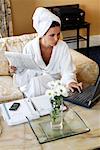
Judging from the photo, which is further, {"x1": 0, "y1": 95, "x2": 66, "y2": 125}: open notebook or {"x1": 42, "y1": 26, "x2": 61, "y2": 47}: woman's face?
{"x1": 42, "y1": 26, "x2": 61, "y2": 47}: woman's face

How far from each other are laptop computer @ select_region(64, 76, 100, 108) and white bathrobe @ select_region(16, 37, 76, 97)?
24cm

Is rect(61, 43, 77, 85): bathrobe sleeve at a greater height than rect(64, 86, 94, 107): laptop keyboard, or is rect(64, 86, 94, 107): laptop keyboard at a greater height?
rect(61, 43, 77, 85): bathrobe sleeve

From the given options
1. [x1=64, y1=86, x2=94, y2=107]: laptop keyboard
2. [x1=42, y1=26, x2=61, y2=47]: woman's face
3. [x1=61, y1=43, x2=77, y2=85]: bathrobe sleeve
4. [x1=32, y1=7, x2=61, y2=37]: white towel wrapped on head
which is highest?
[x1=32, y1=7, x2=61, y2=37]: white towel wrapped on head

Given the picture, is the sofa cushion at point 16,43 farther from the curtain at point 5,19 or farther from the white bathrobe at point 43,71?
the curtain at point 5,19

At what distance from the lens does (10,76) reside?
2781 millimetres

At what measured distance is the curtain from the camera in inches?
155

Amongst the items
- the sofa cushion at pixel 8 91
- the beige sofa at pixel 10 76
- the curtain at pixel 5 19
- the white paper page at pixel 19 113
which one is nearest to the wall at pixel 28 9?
the curtain at pixel 5 19

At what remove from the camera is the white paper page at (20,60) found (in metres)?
2.12

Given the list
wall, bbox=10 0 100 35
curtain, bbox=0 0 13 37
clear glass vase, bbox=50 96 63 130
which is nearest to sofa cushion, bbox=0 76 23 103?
clear glass vase, bbox=50 96 63 130

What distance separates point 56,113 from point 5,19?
8.82 ft

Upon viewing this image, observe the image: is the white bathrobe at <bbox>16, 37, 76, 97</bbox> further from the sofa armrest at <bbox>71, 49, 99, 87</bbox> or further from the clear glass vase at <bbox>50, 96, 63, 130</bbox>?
the clear glass vase at <bbox>50, 96, 63, 130</bbox>

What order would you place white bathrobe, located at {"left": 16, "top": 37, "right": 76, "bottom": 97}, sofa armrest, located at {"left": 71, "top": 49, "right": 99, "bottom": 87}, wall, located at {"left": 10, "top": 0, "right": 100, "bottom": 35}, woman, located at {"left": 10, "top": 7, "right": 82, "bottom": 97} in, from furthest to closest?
wall, located at {"left": 10, "top": 0, "right": 100, "bottom": 35} < sofa armrest, located at {"left": 71, "top": 49, "right": 99, "bottom": 87} < white bathrobe, located at {"left": 16, "top": 37, "right": 76, "bottom": 97} < woman, located at {"left": 10, "top": 7, "right": 82, "bottom": 97}

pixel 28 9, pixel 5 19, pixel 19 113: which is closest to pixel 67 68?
pixel 19 113

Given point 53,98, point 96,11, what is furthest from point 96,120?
point 96,11
